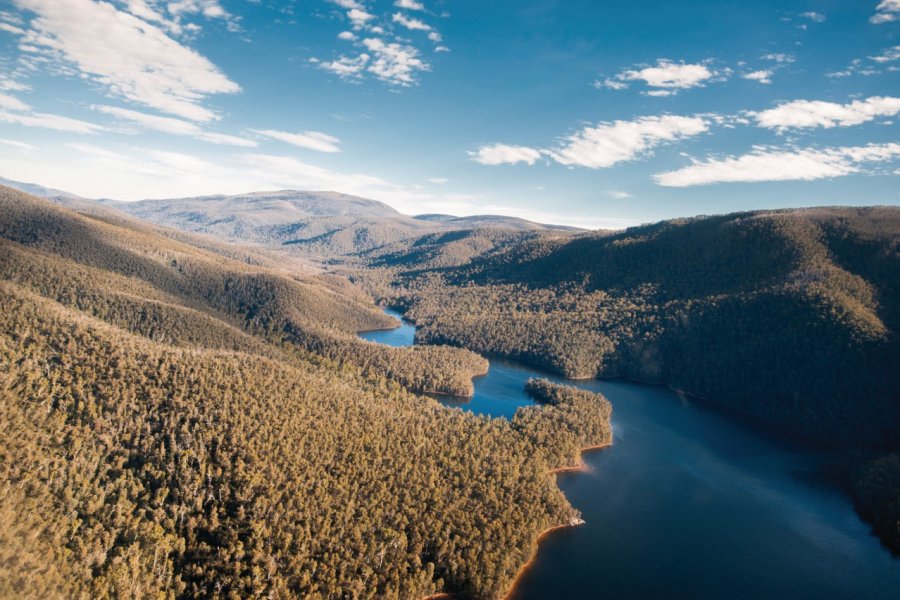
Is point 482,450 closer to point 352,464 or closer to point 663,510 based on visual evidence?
point 352,464

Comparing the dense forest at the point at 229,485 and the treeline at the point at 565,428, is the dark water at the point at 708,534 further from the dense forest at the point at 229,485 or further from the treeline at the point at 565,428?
the dense forest at the point at 229,485

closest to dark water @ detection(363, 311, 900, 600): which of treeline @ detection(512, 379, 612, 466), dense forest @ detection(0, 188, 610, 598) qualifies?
treeline @ detection(512, 379, 612, 466)

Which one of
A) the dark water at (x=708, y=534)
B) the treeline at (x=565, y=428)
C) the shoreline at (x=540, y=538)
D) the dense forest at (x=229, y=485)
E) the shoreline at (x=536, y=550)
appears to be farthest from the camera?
the treeline at (x=565, y=428)

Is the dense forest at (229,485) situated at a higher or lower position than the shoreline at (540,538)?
higher

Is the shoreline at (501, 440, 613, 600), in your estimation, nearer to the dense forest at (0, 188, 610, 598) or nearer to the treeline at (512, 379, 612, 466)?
the dense forest at (0, 188, 610, 598)

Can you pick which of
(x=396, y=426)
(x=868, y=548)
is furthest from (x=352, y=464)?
(x=868, y=548)

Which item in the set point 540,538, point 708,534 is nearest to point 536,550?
point 540,538

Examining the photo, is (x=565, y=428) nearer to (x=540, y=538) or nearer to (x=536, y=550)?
(x=540, y=538)

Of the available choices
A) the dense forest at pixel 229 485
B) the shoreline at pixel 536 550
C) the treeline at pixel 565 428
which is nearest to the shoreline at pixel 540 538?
the shoreline at pixel 536 550
